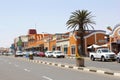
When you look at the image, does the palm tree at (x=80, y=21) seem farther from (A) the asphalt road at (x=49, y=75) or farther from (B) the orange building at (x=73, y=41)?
(A) the asphalt road at (x=49, y=75)

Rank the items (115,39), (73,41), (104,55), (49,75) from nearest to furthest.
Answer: (49,75), (104,55), (115,39), (73,41)

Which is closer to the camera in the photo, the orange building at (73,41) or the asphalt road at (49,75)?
the asphalt road at (49,75)

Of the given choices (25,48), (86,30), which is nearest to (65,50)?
(86,30)

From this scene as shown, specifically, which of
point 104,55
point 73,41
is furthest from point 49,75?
point 73,41

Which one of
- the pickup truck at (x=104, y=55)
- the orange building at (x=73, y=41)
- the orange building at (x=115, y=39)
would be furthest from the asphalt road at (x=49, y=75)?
the orange building at (x=73, y=41)

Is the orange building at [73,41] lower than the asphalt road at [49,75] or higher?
higher

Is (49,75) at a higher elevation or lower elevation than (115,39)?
lower

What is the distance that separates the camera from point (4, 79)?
19.2 m

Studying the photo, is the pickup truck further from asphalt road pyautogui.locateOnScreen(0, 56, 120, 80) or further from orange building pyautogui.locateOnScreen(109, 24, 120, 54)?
asphalt road pyautogui.locateOnScreen(0, 56, 120, 80)

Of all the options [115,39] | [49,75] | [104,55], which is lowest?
[49,75]

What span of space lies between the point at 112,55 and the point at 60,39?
156ft

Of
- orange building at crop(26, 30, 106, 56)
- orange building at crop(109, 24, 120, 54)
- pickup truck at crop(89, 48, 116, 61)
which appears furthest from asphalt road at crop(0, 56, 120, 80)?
orange building at crop(26, 30, 106, 56)

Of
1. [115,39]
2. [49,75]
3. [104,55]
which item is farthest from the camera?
[115,39]

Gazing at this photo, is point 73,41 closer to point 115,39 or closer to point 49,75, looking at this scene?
point 115,39
